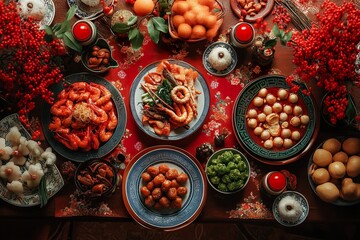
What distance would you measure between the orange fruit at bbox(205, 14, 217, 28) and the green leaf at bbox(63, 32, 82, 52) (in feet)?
2.09

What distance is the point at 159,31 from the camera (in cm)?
243

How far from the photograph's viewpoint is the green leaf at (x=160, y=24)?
2.40 meters

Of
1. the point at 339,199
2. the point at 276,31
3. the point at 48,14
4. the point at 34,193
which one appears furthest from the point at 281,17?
the point at 34,193

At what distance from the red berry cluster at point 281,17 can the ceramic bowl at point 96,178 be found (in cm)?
112

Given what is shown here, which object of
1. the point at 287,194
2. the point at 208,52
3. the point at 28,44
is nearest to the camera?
the point at 28,44

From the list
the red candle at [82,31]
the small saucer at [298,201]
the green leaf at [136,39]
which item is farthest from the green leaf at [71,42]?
the small saucer at [298,201]

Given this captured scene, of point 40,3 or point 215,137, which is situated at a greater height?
point 40,3

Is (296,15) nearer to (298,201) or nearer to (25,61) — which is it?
(298,201)

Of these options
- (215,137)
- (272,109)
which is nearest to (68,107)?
(215,137)

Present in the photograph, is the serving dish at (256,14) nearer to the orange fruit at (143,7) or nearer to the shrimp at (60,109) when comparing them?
the orange fruit at (143,7)

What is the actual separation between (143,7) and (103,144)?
0.71m

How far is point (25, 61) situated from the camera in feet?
7.13

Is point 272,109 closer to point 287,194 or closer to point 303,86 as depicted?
point 303,86

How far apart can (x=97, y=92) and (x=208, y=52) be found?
60cm
